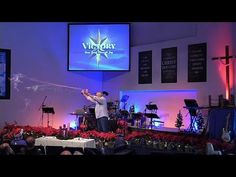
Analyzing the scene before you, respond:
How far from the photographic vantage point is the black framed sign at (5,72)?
1118cm

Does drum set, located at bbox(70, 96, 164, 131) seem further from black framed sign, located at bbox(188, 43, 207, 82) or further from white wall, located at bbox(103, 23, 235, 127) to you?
black framed sign, located at bbox(188, 43, 207, 82)

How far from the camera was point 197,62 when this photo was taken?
10641mm

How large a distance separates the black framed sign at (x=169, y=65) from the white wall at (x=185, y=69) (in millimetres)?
119

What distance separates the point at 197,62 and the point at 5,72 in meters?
5.56

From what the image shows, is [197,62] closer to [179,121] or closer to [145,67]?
[179,121]

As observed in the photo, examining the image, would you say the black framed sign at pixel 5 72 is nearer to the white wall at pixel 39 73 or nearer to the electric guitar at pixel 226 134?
the white wall at pixel 39 73

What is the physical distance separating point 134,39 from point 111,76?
5.15 feet


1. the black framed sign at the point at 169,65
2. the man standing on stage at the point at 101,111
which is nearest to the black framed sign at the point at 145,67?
the black framed sign at the point at 169,65

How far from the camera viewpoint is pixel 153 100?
479 inches

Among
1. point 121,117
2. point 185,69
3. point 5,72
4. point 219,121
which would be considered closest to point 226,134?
point 219,121

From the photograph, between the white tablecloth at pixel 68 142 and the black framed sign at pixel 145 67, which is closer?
the white tablecloth at pixel 68 142

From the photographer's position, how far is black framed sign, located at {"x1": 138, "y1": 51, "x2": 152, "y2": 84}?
12125 mm
